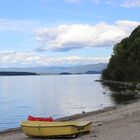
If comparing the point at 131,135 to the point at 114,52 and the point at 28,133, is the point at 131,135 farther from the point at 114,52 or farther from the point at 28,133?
the point at 114,52

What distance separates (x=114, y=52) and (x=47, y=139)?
13589 centimetres

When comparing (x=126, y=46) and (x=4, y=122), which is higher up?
(x=126, y=46)

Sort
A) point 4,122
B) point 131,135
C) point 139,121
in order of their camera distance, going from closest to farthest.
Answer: point 131,135 < point 139,121 < point 4,122

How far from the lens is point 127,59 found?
473ft

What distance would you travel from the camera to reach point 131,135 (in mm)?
23766

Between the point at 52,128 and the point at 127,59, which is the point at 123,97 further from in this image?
the point at 127,59

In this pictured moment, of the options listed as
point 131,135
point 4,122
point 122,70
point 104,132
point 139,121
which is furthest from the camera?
point 122,70

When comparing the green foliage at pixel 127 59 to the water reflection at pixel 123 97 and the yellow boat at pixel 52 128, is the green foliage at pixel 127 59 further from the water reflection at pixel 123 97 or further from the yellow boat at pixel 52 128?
the yellow boat at pixel 52 128

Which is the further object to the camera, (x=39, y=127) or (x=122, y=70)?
(x=122, y=70)

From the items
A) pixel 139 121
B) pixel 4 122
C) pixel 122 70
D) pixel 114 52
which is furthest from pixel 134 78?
pixel 139 121

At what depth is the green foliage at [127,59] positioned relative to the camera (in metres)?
136

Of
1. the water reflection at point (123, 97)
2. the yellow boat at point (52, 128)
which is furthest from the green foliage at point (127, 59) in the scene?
the yellow boat at point (52, 128)

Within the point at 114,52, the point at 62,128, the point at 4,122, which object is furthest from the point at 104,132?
the point at 114,52

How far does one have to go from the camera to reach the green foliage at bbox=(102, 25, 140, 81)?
136m
